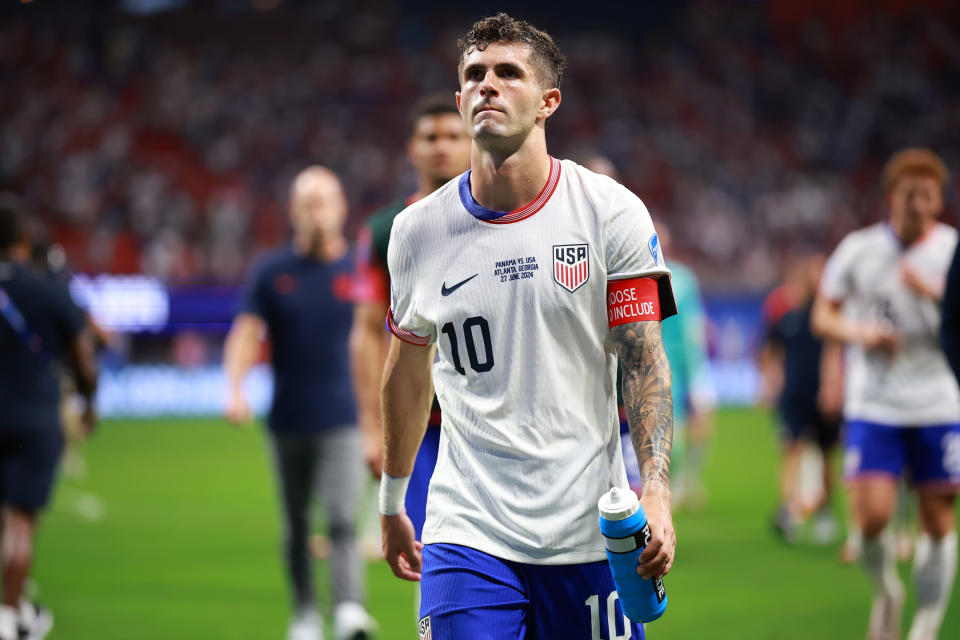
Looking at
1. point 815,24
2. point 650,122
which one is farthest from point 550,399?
point 815,24

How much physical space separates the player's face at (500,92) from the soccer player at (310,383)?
387 cm

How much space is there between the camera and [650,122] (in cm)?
3381

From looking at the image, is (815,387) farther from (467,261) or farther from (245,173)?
(245,173)

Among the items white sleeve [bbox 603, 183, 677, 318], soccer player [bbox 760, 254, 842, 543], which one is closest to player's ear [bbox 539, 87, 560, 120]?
white sleeve [bbox 603, 183, 677, 318]

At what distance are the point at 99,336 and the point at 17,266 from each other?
2.59 meters

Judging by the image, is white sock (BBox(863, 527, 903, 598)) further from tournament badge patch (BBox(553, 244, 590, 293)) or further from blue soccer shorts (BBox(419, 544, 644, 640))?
tournament badge patch (BBox(553, 244, 590, 293))

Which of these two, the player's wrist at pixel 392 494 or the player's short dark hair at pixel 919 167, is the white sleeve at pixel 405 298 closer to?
the player's wrist at pixel 392 494

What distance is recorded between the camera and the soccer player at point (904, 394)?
6.44 metres

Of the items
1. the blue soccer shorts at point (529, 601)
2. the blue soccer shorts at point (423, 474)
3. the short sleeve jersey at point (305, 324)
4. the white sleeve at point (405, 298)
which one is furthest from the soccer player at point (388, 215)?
the blue soccer shorts at point (529, 601)

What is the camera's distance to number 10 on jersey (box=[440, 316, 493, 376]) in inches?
132

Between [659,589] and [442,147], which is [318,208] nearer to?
[442,147]

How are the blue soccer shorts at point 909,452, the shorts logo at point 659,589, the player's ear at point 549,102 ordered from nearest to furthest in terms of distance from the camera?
the shorts logo at point 659,589 < the player's ear at point 549,102 < the blue soccer shorts at point 909,452

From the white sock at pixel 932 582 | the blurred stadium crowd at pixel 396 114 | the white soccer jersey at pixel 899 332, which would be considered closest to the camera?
the white sock at pixel 932 582

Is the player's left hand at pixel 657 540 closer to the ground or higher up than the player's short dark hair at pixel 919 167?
closer to the ground
